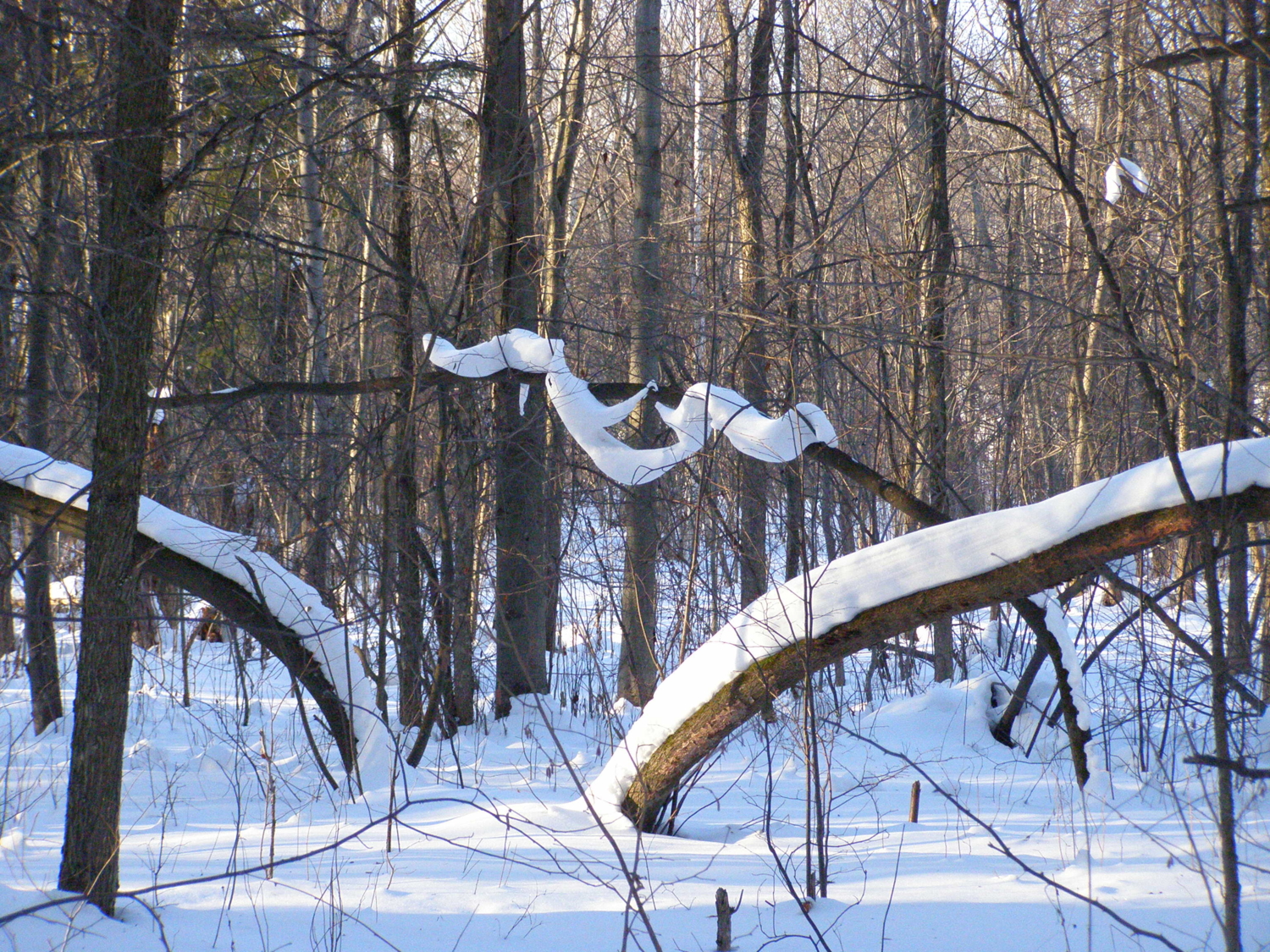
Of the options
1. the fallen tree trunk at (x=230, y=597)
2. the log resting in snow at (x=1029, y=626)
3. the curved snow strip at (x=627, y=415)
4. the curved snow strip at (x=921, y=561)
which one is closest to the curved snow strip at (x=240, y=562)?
the fallen tree trunk at (x=230, y=597)

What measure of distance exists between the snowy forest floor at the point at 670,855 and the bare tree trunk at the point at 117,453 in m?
0.24

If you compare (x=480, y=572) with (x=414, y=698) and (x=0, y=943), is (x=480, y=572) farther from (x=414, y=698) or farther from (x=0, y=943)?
(x=0, y=943)

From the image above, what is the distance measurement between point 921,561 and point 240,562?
11.2ft

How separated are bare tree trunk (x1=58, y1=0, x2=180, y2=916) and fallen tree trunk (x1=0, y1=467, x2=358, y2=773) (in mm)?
1541

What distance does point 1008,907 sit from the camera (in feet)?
A: 11.3

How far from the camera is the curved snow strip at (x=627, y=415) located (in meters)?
4.77

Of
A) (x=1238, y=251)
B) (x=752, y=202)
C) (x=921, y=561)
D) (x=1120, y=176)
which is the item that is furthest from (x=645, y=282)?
(x=1238, y=251)

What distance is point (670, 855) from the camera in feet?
13.3

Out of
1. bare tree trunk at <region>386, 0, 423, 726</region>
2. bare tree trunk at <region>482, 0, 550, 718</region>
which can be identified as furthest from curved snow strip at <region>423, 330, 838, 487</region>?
bare tree trunk at <region>482, 0, 550, 718</region>

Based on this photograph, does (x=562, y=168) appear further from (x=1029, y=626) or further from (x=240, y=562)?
(x=1029, y=626)

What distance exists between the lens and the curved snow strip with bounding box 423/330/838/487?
4773 millimetres

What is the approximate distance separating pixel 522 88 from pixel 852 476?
3.68 meters

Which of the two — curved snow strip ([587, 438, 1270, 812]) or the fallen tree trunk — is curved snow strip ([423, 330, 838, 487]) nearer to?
curved snow strip ([587, 438, 1270, 812])

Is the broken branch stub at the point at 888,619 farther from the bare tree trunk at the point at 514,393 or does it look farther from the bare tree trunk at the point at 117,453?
the bare tree trunk at the point at 514,393
